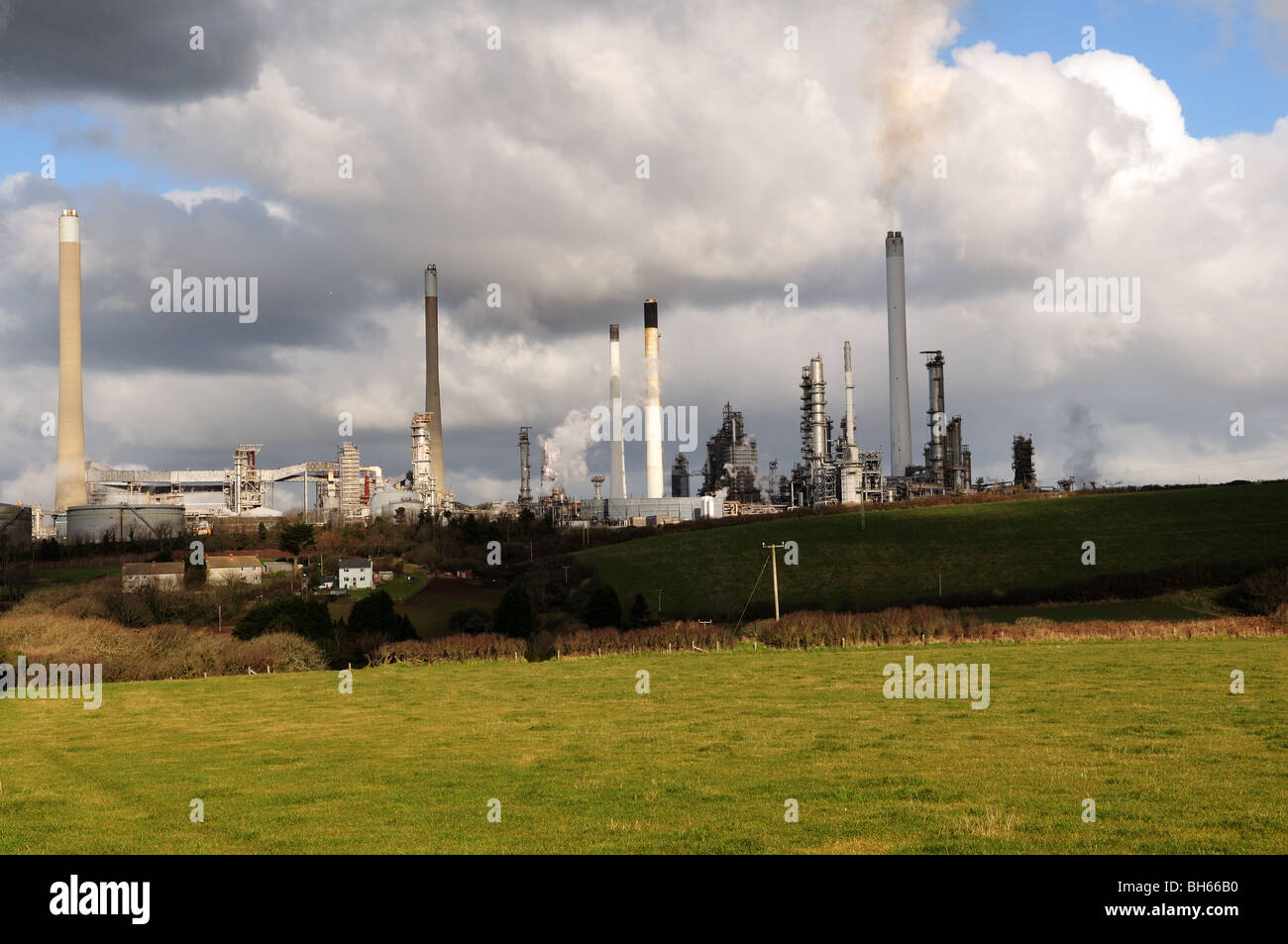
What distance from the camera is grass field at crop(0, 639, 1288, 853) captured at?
48.1 ft

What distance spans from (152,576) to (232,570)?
734 centimetres

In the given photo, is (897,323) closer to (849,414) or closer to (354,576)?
(849,414)

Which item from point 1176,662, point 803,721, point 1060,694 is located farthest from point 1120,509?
point 803,721

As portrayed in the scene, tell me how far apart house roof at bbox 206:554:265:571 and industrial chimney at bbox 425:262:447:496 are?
41.1m

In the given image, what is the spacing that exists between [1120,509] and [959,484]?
32024 millimetres

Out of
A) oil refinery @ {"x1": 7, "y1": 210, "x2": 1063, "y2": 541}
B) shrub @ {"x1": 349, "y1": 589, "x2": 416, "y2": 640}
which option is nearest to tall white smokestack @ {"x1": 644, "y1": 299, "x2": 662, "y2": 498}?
oil refinery @ {"x1": 7, "y1": 210, "x2": 1063, "y2": 541}

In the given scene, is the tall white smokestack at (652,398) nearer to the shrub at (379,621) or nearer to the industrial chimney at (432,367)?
the industrial chimney at (432,367)

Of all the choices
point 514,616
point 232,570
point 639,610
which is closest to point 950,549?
point 639,610

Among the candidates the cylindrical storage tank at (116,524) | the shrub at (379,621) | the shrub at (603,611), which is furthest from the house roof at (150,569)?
the shrub at (603,611)

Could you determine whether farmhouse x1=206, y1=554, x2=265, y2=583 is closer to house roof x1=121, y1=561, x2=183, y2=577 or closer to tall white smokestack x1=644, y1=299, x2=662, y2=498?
house roof x1=121, y1=561, x2=183, y2=577

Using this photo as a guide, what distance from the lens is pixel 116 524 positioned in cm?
10706

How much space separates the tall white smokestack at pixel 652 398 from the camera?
117 m

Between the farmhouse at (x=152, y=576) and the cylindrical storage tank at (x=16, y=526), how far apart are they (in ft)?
84.0

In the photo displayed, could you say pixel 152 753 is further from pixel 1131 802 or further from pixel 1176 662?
pixel 1176 662
